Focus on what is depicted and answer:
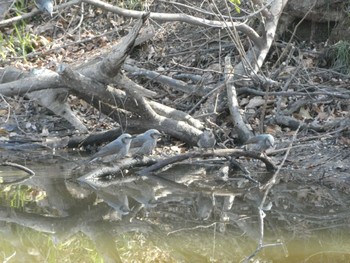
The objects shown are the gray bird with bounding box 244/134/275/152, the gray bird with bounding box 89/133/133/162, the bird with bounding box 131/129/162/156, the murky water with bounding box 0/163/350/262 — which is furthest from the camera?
the bird with bounding box 131/129/162/156

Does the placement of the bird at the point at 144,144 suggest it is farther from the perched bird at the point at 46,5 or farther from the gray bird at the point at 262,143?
the perched bird at the point at 46,5

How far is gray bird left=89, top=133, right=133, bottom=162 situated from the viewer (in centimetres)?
809

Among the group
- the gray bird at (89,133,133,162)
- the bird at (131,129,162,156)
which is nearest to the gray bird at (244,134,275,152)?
the bird at (131,129,162,156)

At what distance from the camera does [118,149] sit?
8.09 m

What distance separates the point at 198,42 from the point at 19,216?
5.29 m

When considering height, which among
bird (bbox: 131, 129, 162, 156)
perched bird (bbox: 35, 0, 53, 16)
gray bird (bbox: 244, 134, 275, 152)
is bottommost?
bird (bbox: 131, 129, 162, 156)

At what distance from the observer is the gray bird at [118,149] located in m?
8.09

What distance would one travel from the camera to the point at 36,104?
33.1 feet

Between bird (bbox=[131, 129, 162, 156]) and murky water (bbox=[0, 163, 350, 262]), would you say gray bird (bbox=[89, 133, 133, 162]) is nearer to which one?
bird (bbox=[131, 129, 162, 156])

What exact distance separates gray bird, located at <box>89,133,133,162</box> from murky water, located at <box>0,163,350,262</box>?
1.11ft

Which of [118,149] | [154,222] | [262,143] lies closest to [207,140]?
[262,143]

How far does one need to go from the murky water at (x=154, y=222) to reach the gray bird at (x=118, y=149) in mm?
337

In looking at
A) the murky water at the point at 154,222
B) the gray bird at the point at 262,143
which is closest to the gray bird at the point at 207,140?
the murky water at the point at 154,222

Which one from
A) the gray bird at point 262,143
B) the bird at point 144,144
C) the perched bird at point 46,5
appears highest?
the perched bird at point 46,5
